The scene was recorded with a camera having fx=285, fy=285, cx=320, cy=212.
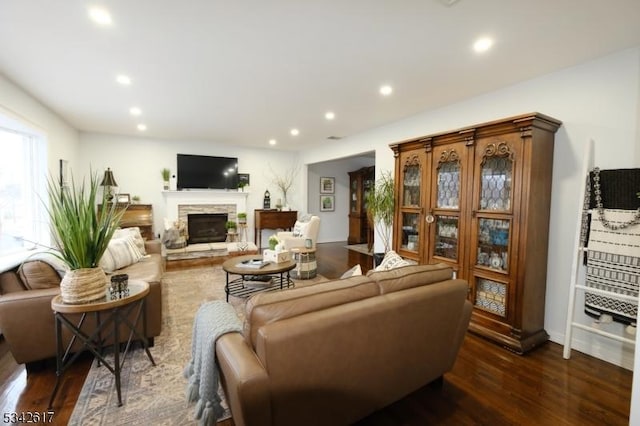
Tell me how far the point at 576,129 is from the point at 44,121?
6.27 metres

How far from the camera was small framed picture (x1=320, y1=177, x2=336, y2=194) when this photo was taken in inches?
317

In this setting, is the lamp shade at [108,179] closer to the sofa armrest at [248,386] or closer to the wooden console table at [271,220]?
the wooden console table at [271,220]

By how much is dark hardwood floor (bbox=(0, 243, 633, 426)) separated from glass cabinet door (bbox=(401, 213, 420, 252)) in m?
1.41

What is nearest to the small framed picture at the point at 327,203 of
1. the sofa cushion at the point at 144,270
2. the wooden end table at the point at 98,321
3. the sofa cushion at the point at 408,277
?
the sofa cushion at the point at 144,270

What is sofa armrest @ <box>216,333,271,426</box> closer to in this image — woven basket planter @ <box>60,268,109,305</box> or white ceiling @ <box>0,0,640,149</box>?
woven basket planter @ <box>60,268,109,305</box>

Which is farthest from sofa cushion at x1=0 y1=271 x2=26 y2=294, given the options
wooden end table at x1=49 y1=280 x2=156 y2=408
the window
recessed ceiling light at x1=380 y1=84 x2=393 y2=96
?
recessed ceiling light at x1=380 y1=84 x2=393 y2=96

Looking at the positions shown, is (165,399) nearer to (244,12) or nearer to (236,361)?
(236,361)

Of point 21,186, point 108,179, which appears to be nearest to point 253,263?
point 21,186

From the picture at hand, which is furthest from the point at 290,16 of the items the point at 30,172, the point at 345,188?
the point at 345,188

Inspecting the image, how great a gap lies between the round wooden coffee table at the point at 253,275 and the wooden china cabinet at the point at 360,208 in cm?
384

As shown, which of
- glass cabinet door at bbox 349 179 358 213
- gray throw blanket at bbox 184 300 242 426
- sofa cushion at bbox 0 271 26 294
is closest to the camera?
gray throw blanket at bbox 184 300 242 426

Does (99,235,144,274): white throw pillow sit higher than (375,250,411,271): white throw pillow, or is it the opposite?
(375,250,411,271): white throw pillow

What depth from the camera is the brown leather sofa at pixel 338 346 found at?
46.9 inches

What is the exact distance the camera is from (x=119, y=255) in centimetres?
329
